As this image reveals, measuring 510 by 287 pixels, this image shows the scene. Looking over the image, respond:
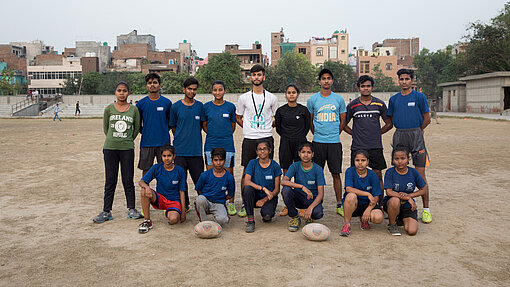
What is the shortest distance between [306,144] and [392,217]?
1445mm

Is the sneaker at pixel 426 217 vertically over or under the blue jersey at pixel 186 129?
under

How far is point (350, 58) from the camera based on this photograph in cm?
9412

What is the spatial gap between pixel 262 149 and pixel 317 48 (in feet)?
293

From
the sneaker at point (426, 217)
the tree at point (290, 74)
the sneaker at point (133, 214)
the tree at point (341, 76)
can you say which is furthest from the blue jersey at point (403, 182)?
the tree at point (341, 76)

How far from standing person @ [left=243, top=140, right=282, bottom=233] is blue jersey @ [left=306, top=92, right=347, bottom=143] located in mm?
872

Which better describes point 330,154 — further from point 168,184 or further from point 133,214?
point 133,214

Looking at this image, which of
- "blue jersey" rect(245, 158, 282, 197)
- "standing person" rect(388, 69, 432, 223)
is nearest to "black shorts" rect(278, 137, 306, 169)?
"blue jersey" rect(245, 158, 282, 197)

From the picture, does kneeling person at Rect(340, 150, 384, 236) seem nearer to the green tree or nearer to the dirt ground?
the dirt ground

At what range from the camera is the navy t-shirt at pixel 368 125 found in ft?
19.4

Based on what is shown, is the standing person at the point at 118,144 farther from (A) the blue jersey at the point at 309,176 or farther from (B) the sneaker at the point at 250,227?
(A) the blue jersey at the point at 309,176

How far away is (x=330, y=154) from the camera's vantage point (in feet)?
19.7

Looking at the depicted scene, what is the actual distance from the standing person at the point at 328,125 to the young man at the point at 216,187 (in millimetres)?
1452

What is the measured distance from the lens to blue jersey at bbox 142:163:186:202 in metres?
5.64

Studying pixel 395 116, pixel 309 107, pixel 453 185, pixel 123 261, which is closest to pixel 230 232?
pixel 123 261
